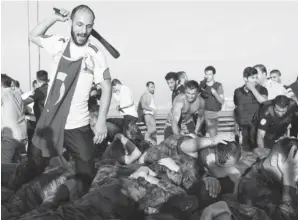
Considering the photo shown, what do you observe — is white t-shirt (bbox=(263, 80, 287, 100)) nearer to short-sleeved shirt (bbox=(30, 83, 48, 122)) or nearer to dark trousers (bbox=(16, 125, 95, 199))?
short-sleeved shirt (bbox=(30, 83, 48, 122))

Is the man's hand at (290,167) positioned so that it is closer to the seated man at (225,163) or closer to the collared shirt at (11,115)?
the seated man at (225,163)

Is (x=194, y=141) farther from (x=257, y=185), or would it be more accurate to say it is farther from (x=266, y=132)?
(x=266, y=132)

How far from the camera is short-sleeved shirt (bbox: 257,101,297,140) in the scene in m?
5.44

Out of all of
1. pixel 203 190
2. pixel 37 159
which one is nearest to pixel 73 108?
pixel 37 159

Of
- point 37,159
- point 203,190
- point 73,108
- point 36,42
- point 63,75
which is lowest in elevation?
point 203,190

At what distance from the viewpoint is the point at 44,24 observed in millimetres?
3529

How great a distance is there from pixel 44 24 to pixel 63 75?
1.36 feet

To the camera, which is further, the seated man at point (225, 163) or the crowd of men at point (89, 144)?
the seated man at point (225, 163)

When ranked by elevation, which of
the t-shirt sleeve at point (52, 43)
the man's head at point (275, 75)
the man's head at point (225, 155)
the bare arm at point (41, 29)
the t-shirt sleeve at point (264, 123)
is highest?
the bare arm at point (41, 29)

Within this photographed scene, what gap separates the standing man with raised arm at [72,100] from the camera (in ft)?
11.3

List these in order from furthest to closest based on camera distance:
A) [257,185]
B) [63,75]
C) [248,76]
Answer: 1. [248,76]
2. [257,185]
3. [63,75]

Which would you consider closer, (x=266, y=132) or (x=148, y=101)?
(x=266, y=132)

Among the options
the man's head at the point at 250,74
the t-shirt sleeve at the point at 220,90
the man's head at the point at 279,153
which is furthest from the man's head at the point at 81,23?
the t-shirt sleeve at the point at 220,90

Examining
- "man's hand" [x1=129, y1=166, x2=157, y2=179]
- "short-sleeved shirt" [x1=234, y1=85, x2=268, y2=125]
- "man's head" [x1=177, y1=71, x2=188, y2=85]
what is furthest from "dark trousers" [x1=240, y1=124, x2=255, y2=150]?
"man's hand" [x1=129, y1=166, x2=157, y2=179]
